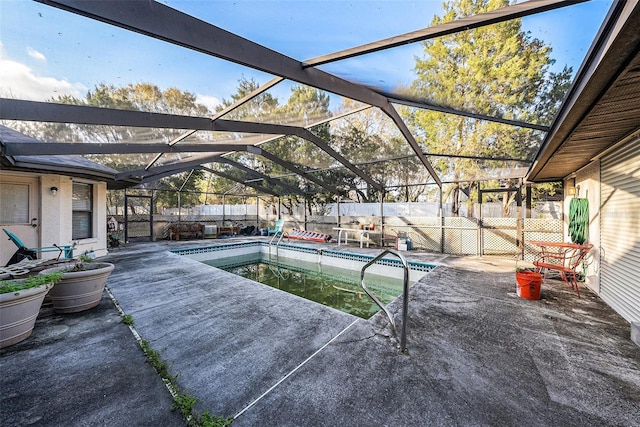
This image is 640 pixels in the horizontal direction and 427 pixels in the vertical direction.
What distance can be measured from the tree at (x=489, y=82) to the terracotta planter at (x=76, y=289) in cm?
505

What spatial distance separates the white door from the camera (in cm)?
525

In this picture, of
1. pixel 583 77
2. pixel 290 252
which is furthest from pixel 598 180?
pixel 290 252

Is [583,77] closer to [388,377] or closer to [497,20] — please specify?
[497,20]

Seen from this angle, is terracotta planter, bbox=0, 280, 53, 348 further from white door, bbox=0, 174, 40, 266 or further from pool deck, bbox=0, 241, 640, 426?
white door, bbox=0, 174, 40, 266

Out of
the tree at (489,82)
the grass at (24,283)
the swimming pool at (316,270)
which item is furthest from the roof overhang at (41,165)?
the tree at (489,82)

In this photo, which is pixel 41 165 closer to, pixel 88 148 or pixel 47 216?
pixel 47 216

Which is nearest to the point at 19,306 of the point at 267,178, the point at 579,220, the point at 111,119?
the point at 111,119

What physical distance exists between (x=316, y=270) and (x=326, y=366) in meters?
5.67

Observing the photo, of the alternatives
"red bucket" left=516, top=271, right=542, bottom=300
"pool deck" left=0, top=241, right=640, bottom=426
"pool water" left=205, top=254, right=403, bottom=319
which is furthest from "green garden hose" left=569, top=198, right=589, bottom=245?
"pool water" left=205, top=254, right=403, bottom=319

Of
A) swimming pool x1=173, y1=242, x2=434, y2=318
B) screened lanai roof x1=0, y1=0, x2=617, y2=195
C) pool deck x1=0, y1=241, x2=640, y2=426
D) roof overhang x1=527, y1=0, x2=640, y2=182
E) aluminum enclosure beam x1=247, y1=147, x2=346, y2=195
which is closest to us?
roof overhang x1=527, y1=0, x2=640, y2=182

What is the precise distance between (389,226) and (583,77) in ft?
26.3

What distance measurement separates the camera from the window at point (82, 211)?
6.62 m

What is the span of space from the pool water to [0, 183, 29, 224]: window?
460cm

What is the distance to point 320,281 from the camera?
21.0 feet
